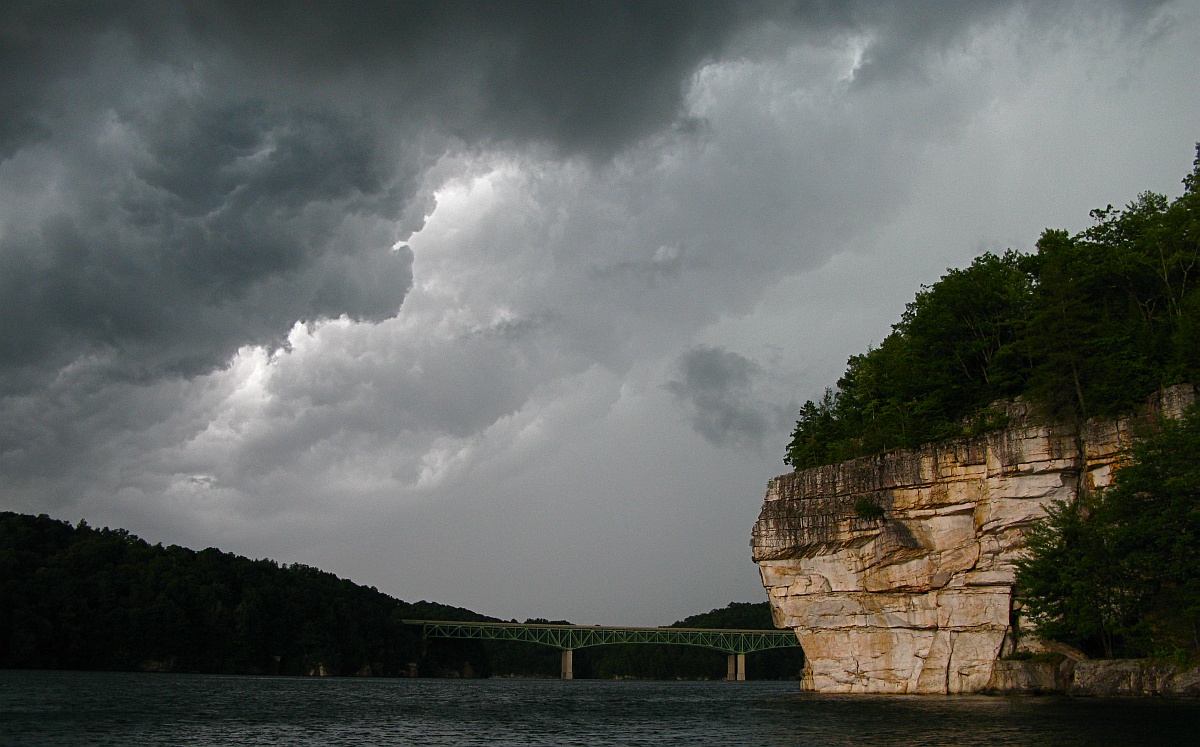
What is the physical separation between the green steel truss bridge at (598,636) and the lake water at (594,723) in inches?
3810

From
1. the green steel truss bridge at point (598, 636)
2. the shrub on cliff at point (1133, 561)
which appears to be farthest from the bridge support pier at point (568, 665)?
the shrub on cliff at point (1133, 561)

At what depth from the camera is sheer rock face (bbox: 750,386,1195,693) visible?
48.7m

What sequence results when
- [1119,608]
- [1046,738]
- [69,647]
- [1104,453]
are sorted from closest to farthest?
1. [1046,738]
2. [1119,608]
3. [1104,453]
4. [69,647]

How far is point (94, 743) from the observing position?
96.4 feet

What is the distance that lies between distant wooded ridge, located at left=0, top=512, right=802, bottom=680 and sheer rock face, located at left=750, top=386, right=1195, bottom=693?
8582 cm

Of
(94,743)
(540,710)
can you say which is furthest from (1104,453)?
(94,743)

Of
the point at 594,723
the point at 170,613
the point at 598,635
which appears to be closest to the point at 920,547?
the point at 594,723

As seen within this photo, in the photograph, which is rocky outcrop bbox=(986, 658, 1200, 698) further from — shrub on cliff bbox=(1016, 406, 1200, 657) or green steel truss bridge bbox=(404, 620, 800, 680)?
green steel truss bridge bbox=(404, 620, 800, 680)

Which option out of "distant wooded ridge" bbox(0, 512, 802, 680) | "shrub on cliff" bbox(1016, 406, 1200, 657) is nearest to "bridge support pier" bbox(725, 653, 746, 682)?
"distant wooded ridge" bbox(0, 512, 802, 680)

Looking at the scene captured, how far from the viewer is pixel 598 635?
161 m

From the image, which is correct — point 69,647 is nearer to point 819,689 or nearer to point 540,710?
point 540,710

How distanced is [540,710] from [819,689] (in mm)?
19436

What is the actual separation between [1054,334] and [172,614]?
111812 mm

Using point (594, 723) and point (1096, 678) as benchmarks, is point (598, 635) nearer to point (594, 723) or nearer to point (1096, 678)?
point (594, 723)
